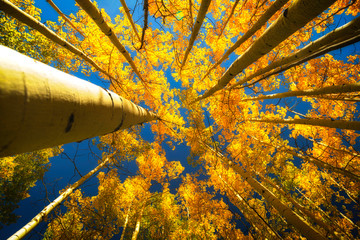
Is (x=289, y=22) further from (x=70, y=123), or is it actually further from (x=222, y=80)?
(x=70, y=123)

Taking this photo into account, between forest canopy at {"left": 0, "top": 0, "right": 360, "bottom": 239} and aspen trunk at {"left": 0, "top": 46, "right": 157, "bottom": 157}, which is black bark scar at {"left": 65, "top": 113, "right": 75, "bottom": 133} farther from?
forest canopy at {"left": 0, "top": 0, "right": 360, "bottom": 239}

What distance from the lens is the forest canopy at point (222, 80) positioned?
2357mm

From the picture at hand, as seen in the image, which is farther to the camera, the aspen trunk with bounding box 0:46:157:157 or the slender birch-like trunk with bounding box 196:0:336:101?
the slender birch-like trunk with bounding box 196:0:336:101

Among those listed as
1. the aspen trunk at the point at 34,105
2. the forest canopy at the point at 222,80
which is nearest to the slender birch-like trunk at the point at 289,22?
the forest canopy at the point at 222,80

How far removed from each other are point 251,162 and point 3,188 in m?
15.5

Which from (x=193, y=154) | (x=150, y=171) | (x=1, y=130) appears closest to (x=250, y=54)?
(x=1, y=130)

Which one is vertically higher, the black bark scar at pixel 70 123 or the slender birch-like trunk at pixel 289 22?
the slender birch-like trunk at pixel 289 22

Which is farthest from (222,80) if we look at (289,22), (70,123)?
(70,123)

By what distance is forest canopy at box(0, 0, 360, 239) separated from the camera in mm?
2357

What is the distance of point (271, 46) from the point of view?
1542mm

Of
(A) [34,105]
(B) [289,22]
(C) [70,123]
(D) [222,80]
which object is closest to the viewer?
(A) [34,105]

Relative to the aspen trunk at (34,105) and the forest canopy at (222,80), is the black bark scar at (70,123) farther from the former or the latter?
the forest canopy at (222,80)

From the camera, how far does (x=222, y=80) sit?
2838mm

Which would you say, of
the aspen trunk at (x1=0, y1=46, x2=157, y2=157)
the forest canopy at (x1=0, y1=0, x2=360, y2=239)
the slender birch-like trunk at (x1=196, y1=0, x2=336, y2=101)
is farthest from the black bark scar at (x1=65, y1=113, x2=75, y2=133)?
the slender birch-like trunk at (x1=196, y1=0, x2=336, y2=101)
